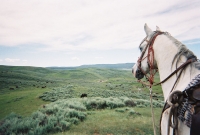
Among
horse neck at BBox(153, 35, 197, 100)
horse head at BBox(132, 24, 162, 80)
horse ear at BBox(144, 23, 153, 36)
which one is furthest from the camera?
horse ear at BBox(144, 23, 153, 36)

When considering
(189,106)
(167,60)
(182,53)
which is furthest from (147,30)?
(189,106)

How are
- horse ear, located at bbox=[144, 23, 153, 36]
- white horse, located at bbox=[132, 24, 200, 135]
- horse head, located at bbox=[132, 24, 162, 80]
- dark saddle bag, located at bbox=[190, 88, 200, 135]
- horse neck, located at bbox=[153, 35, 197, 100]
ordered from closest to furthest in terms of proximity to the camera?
1. dark saddle bag, located at bbox=[190, 88, 200, 135]
2. white horse, located at bbox=[132, 24, 200, 135]
3. horse neck, located at bbox=[153, 35, 197, 100]
4. horse head, located at bbox=[132, 24, 162, 80]
5. horse ear, located at bbox=[144, 23, 153, 36]

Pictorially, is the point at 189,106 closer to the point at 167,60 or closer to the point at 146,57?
the point at 167,60

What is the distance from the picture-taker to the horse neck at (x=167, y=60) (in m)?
2.35

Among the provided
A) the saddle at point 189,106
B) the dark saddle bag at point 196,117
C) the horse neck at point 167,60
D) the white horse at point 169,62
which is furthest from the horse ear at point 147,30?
the dark saddle bag at point 196,117

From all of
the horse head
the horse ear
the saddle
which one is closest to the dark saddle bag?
the saddle

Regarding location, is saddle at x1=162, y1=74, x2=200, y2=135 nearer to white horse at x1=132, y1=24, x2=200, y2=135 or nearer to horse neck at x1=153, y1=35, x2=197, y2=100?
white horse at x1=132, y1=24, x2=200, y2=135

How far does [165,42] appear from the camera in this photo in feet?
9.43

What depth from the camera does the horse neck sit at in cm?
235

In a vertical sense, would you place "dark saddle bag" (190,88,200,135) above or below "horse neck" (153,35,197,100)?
below

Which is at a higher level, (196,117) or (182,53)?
(182,53)

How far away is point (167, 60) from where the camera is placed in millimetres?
2740

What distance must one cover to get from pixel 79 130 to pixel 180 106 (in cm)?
707

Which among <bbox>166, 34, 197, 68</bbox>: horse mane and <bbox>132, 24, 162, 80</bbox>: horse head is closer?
<bbox>166, 34, 197, 68</bbox>: horse mane
